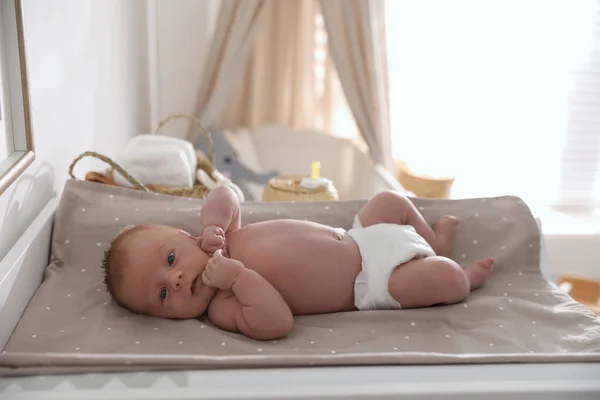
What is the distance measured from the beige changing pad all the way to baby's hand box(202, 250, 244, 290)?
3.3 inches

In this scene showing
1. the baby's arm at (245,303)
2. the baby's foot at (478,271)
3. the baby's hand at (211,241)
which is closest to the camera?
the baby's arm at (245,303)

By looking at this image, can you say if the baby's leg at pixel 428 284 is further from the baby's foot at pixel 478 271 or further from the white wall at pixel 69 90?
Answer: the white wall at pixel 69 90

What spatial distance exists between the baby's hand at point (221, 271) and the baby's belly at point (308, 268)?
0.08 m

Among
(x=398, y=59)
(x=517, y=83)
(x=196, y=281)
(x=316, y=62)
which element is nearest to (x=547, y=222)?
(x=517, y=83)

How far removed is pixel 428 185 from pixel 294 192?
3.11 ft

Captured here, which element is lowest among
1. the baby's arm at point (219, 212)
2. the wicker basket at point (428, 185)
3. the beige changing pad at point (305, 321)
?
the wicker basket at point (428, 185)

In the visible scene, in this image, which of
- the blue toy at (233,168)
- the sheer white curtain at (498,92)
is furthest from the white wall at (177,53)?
the sheer white curtain at (498,92)

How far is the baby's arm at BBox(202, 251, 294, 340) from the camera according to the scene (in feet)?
3.64

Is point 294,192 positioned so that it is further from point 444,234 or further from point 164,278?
point 164,278

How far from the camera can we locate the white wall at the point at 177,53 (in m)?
2.88

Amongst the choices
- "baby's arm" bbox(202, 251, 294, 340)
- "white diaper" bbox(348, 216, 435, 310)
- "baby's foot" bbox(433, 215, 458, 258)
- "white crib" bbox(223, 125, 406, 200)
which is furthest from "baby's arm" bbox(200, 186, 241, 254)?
"white crib" bbox(223, 125, 406, 200)

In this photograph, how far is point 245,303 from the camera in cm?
113

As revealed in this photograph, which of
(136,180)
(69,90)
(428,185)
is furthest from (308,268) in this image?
(428,185)

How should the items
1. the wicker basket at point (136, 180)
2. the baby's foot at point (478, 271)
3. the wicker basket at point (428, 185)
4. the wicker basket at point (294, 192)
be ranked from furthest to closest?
the wicker basket at point (428, 185) < the wicker basket at point (294, 192) < the wicker basket at point (136, 180) < the baby's foot at point (478, 271)
